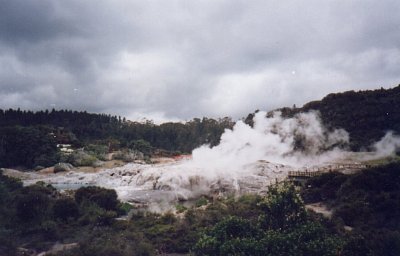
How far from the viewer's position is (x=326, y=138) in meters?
54.0

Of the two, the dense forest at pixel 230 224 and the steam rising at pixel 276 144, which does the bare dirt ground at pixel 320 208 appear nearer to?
the dense forest at pixel 230 224

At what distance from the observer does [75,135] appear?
99.4 meters

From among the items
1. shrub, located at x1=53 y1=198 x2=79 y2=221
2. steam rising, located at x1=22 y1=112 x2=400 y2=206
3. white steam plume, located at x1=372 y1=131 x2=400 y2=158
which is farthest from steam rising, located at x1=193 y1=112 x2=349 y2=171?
shrub, located at x1=53 y1=198 x2=79 y2=221

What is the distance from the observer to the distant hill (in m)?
50.1

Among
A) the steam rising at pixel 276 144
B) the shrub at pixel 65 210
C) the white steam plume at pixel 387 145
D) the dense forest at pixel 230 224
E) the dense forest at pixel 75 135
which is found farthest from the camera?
the dense forest at pixel 75 135

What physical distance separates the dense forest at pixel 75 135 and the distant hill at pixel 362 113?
41041mm

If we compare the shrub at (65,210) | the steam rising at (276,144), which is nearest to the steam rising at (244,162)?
the steam rising at (276,144)

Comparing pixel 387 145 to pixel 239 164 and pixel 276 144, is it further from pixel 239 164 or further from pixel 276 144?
pixel 239 164

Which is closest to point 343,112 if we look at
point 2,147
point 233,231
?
point 233,231

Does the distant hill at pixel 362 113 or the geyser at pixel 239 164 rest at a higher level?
the distant hill at pixel 362 113

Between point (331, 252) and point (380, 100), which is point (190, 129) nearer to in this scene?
point (380, 100)

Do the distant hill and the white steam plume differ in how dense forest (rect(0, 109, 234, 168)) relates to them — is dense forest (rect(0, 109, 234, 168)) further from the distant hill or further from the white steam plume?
the white steam plume

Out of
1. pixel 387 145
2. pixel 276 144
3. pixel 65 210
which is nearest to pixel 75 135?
pixel 276 144

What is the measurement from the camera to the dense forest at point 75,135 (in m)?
70.1
